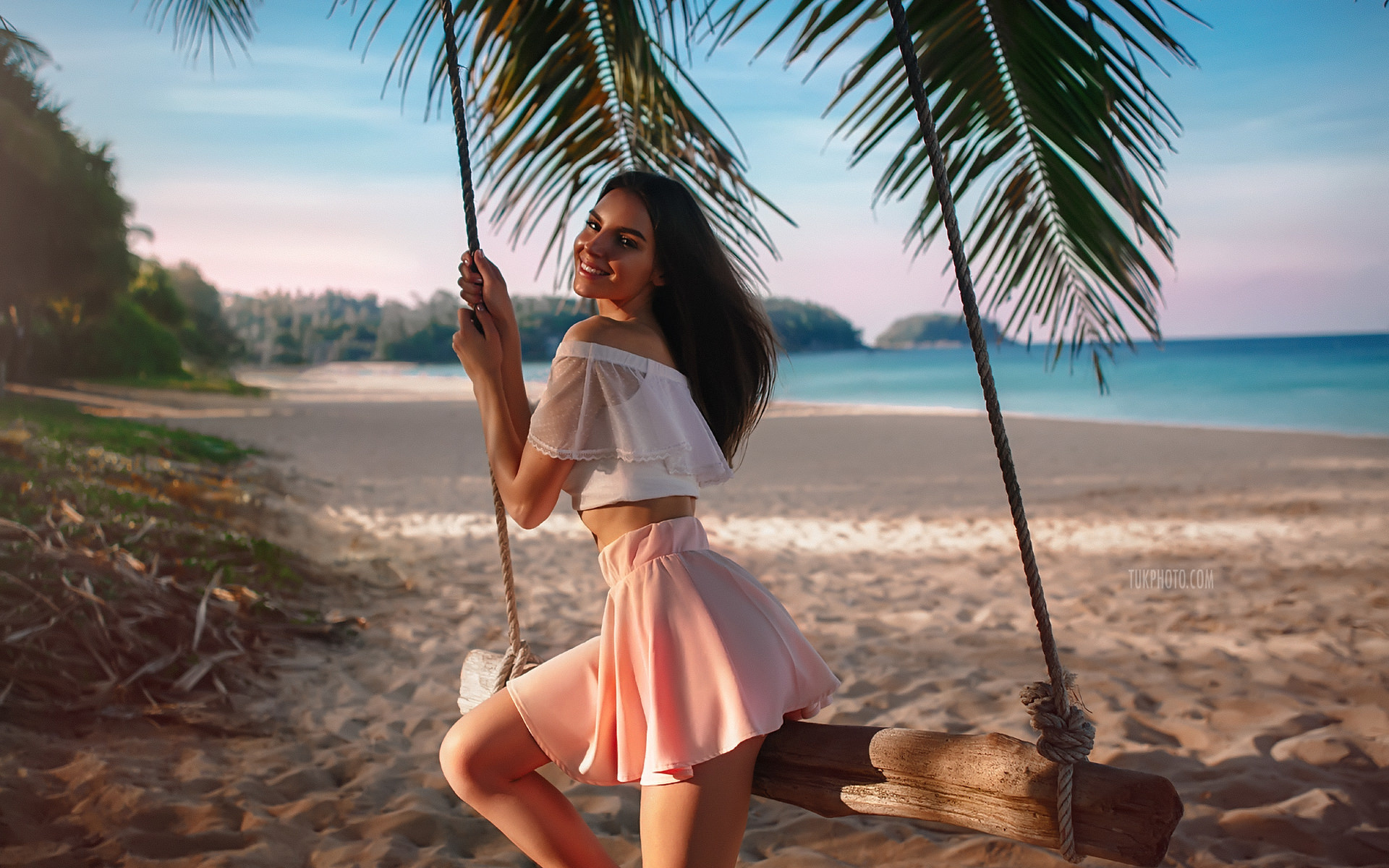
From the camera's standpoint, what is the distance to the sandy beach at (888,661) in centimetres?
229

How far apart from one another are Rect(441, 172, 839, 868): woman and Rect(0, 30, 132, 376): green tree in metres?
10.7

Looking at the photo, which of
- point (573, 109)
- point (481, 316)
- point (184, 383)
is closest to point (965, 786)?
point (481, 316)

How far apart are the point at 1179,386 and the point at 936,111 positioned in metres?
32.5

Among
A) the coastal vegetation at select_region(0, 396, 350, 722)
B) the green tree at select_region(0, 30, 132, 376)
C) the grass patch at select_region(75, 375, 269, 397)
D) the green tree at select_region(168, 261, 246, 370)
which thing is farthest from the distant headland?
the coastal vegetation at select_region(0, 396, 350, 722)

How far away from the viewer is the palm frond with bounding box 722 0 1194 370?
2027mm

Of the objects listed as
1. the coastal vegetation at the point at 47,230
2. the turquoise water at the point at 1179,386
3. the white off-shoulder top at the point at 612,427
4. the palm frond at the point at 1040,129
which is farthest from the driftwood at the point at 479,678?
the turquoise water at the point at 1179,386

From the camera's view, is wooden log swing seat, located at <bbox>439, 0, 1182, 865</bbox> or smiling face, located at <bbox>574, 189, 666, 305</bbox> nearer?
wooden log swing seat, located at <bbox>439, 0, 1182, 865</bbox>

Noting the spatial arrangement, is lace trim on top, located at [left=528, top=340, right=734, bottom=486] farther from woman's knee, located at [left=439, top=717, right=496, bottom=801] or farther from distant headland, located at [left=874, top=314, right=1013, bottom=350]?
distant headland, located at [left=874, top=314, right=1013, bottom=350]

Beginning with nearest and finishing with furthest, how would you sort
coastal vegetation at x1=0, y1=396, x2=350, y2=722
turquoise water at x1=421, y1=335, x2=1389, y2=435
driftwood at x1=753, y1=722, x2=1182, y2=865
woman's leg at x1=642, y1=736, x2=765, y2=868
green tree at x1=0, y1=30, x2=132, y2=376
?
driftwood at x1=753, y1=722, x2=1182, y2=865 → woman's leg at x1=642, y1=736, x2=765, y2=868 → coastal vegetation at x1=0, y1=396, x2=350, y2=722 → green tree at x1=0, y1=30, x2=132, y2=376 → turquoise water at x1=421, y1=335, x2=1389, y2=435

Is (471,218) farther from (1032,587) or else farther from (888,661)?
(888,661)

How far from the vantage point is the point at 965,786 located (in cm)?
124

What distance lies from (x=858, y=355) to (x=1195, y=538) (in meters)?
60.2

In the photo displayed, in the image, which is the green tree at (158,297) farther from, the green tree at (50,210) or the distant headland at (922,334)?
the distant headland at (922,334)

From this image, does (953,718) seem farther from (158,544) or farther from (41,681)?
(158,544)
